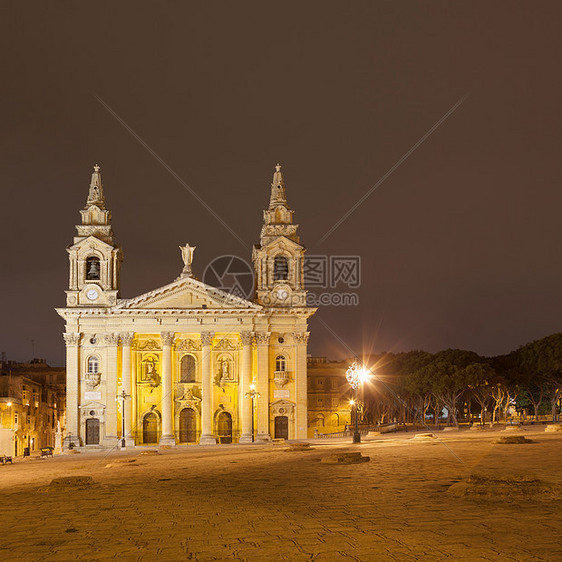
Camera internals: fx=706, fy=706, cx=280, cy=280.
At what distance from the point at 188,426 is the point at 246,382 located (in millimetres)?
7224

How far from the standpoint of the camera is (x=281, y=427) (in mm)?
64438

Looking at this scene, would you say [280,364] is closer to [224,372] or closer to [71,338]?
[224,372]

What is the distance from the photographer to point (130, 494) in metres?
17.8

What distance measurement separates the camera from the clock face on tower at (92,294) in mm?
63972

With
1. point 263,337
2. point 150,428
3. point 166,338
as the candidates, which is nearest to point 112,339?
point 166,338

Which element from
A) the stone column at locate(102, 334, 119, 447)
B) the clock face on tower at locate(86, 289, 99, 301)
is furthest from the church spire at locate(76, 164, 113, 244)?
the stone column at locate(102, 334, 119, 447)

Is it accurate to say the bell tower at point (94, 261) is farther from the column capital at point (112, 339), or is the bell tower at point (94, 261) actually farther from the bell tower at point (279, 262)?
the bell tower at point (279, 262)

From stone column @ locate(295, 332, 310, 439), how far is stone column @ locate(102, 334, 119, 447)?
53.2 ft

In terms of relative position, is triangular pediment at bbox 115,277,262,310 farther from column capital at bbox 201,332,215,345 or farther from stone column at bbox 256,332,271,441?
stone column at bbox 256,332,271,441

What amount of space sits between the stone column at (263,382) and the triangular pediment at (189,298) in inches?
123

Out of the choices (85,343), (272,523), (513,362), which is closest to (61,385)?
(85,343)

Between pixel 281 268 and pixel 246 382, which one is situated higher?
pixel 281 268

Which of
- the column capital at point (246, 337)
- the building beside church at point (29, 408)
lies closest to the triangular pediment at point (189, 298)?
the column capital at point (246, 337)

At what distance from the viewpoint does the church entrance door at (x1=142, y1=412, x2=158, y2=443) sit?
64312 millimetres
